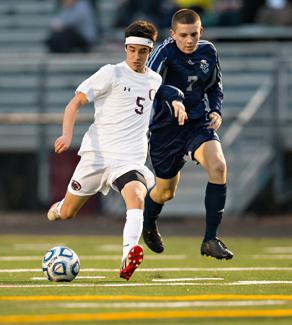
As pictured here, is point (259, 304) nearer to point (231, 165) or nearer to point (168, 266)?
point (168, 266)

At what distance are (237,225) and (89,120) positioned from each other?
3.71 meters

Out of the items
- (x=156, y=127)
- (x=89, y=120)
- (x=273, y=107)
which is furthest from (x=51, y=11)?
(x=156, y=127)

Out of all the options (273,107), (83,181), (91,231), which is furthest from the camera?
(273,107)

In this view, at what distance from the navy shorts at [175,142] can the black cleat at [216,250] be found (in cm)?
93

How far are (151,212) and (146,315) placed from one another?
3398mm

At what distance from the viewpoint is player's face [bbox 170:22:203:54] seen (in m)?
6.44

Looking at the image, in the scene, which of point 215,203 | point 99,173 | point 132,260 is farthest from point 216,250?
point 99,173

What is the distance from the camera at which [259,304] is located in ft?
14.5

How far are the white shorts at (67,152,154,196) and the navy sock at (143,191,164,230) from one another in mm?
1248

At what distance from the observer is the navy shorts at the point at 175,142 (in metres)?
6.59

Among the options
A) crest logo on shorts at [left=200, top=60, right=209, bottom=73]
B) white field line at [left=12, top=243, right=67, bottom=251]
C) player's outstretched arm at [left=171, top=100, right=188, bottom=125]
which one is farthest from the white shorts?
white field line at [left=12, top=243, right=67, bottom=251]

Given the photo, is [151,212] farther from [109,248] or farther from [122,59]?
[122,59]

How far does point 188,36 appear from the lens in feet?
21.3

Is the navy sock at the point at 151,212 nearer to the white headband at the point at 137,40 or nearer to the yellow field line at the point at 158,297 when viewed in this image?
the white headband at the point at 137,40
